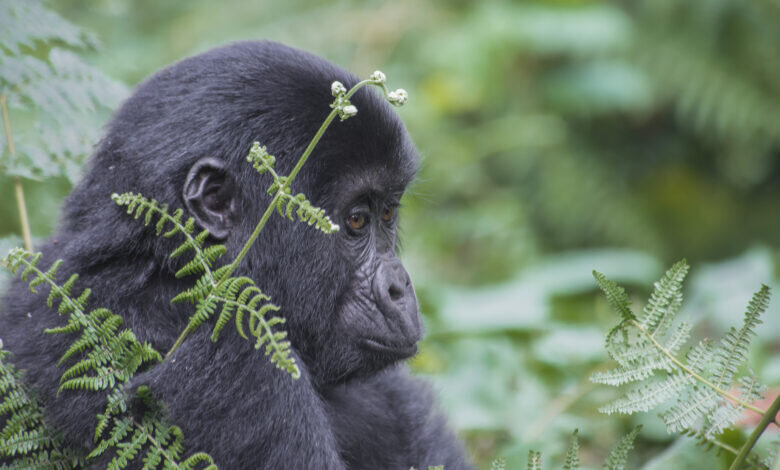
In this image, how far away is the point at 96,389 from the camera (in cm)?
232

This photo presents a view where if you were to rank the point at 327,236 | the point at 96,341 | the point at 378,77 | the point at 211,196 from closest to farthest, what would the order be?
the point at 378,77 → the point at 96,341 → the point at 211,196 → the point at 327,236

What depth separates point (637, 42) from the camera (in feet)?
29.0

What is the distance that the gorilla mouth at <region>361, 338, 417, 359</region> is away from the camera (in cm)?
290

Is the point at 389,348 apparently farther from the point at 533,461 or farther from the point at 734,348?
the point at 734,348

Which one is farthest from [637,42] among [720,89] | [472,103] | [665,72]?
[472,103]

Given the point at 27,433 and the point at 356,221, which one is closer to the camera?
the point at 27,433

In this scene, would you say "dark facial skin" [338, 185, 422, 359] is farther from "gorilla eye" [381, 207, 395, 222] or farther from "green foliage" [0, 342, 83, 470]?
"green foliage" [0, 342, 83, 470]

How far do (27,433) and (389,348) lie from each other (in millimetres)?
1175

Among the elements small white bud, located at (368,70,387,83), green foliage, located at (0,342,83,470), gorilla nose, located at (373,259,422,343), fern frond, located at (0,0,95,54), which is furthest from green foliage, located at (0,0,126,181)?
small white bud, located at (368,70,387,83)

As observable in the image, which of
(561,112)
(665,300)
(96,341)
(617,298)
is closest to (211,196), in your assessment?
(96,341)

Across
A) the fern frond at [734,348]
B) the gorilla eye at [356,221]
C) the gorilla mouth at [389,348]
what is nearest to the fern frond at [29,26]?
the gorilla eye at [356,221]

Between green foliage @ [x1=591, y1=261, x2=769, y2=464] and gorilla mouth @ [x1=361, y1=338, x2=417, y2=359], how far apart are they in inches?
34.0

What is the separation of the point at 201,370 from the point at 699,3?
25.4 ft

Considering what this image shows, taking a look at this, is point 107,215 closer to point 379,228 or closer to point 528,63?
point 379,228
